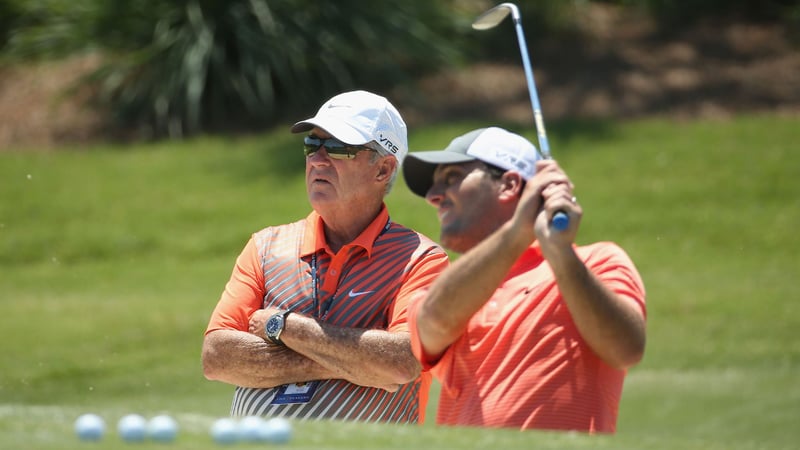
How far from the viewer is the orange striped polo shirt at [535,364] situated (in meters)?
3.20

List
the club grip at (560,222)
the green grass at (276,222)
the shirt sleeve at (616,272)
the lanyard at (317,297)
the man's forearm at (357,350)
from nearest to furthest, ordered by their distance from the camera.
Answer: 1. the club grip at (560,222)
2. the shirt sleeve at (616,272)
3. the man's forearm at (357,350)
4. the lanyard at (317,297)
5. the green grass at (276,222)

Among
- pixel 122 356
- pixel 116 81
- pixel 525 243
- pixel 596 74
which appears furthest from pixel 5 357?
pixel 596 74

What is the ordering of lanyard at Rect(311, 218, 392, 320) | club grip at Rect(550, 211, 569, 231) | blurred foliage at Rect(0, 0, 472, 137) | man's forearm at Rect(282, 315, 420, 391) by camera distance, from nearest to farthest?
club grip at Rect(550, 211, 569, 231) → man's forearm at Rect(282, 315, 420, 391) → lanyard at Rect(311, 218, 392, 320) → blurred foliage at Rect(0, 0, 472, 137)

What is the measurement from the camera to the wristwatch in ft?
13.1

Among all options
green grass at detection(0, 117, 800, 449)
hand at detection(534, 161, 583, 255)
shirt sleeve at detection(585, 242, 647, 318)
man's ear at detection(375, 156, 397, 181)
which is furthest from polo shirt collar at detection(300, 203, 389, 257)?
green grass at detection(0, 117, 800, 449)

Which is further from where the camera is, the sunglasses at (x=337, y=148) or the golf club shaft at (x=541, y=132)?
the sunglasses at (x=337, y=148)

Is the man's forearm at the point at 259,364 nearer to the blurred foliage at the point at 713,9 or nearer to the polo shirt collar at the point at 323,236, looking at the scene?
the polo shirt collar at the point at 323,236

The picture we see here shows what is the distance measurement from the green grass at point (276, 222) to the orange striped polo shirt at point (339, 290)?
341 centimetres

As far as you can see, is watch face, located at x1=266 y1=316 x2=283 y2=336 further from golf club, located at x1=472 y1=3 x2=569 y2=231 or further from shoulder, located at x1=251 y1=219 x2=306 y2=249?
golf club, located at x1=472 y1=3 x2=569 y2=231

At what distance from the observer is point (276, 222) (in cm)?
1310

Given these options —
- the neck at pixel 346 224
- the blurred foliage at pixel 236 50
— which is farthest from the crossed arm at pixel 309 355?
the blurred foliage at pixel 236 50

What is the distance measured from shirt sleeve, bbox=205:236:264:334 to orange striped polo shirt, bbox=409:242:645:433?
1.03 m

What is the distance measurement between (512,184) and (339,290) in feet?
3.38

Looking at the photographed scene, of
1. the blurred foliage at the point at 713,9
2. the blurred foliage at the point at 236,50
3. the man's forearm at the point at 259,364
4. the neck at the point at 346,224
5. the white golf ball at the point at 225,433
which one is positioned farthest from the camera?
the blurred foliage at the point at 713,9
